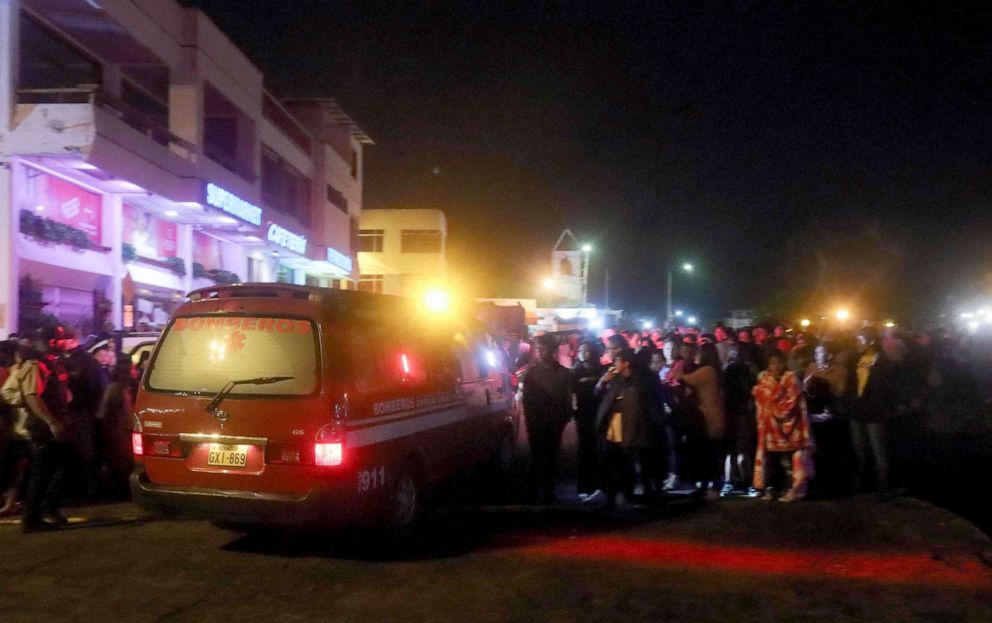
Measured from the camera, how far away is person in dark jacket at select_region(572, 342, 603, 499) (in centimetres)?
998

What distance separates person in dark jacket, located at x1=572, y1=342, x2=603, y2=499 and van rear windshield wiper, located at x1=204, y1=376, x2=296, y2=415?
4255mm

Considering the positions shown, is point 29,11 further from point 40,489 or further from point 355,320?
→ point 355,320

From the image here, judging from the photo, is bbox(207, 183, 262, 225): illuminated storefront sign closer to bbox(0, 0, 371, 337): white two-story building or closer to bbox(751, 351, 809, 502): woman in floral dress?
bbox(0, 0, 371, 337): white two-story building

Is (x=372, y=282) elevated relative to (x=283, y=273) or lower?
elevated

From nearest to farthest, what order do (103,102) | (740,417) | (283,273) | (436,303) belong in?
(740,417) → (436,303) → (103,102) → (283,273)

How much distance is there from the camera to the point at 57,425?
7809mm

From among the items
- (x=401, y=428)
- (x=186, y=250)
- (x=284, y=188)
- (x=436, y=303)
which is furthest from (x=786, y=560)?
(x=284, y=188)

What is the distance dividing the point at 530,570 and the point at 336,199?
3142 cm

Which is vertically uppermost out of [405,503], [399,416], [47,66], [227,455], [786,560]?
[47,66]

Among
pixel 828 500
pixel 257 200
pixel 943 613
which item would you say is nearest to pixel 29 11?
pixel 257 200

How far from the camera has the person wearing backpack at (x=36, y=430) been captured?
7.81m

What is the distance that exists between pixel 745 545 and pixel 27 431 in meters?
6.43

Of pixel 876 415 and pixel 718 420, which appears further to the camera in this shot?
pixel 718 420

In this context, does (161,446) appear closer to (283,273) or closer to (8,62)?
(8,62)
